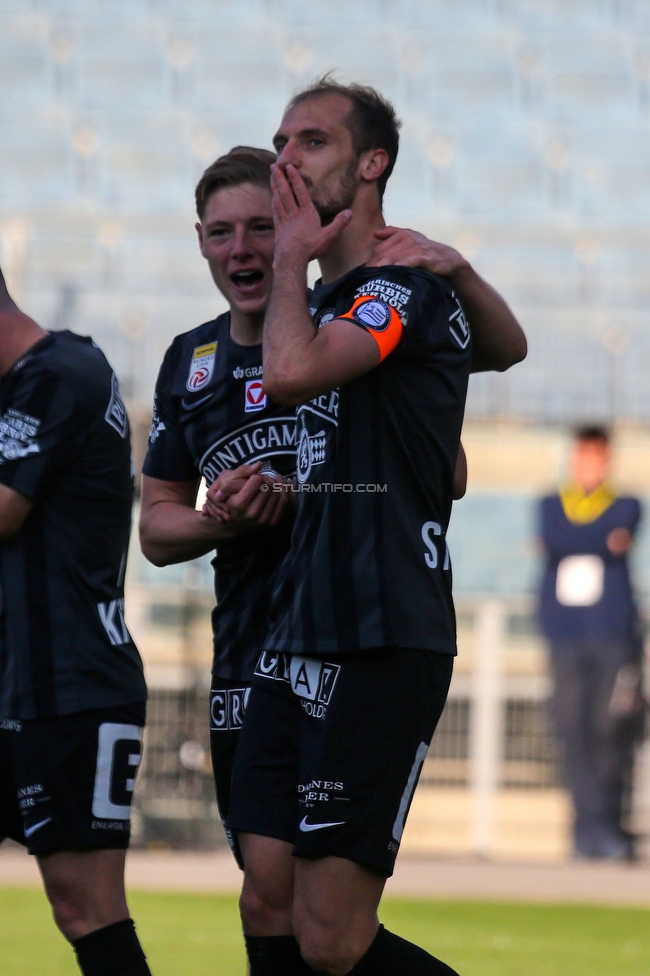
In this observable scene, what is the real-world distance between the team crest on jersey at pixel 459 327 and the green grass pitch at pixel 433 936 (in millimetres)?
3093

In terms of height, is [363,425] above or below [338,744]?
above

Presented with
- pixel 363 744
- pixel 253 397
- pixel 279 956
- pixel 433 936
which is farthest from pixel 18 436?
pixel 433 936

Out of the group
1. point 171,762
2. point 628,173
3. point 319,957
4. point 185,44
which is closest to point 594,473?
point 171,762

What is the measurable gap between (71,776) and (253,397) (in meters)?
0.93

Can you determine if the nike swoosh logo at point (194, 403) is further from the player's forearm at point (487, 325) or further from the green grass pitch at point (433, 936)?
the green grass pitch at point (433, 936)

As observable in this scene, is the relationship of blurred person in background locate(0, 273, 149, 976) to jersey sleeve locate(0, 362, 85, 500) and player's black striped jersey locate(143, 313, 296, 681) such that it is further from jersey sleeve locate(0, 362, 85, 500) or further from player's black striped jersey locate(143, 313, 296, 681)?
player's black striped jersey locate(143, 313, 296, 681)

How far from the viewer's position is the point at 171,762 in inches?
322

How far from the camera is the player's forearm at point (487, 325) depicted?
2943 millimetres

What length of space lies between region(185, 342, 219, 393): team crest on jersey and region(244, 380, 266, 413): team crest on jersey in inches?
4.6

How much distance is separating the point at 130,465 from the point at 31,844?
87 centimetres

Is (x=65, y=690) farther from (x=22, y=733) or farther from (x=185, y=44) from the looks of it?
(x=185, y=44)

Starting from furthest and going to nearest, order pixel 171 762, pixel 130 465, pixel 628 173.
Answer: pixel 628 173 < pixel 171 762 < pixel 130 465

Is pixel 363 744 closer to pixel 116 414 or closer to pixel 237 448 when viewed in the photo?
pixel 237 448

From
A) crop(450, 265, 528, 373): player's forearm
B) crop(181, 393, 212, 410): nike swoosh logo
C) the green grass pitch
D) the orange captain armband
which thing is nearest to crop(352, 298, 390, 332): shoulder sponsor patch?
the orange captain armband
